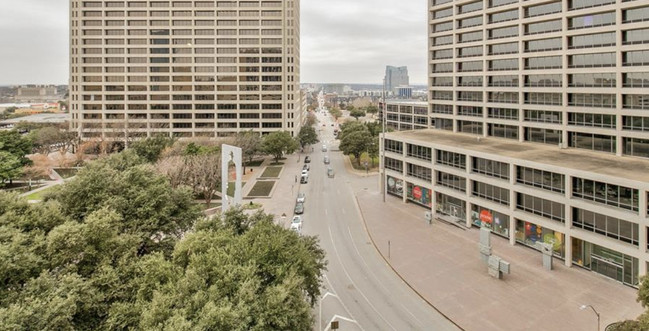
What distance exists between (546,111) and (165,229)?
44.9 m

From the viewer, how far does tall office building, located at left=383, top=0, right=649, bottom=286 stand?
32688 mm

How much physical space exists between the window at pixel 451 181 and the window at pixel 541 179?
757cm

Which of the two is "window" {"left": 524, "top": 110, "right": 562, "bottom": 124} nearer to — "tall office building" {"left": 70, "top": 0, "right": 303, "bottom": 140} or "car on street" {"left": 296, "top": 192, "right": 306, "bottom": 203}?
"car on street" {"left": 296, "top": 192, "right": 306, "bottom": 203}

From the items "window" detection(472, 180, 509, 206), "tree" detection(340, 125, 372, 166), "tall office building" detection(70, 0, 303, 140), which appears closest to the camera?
"window" detection(472, 180, 509, 206)

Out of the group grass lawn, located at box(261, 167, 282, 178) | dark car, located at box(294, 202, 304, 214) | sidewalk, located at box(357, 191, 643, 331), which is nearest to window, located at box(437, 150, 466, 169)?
sidewalk, located at box(357, 191, 643, 331)

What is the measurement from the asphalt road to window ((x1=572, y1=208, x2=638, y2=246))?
16.4 metres

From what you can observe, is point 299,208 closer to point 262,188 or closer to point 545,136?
point 262,188

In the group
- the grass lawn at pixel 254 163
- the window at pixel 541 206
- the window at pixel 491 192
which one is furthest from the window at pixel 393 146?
the grass lawn at pixel 254 163

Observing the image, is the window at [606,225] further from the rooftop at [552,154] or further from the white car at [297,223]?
the white car at [297,223]

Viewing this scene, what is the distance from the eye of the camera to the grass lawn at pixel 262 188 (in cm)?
6342

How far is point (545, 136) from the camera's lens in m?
48.5

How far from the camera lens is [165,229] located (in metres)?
28.7

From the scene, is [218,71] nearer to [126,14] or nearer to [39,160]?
[126,14]

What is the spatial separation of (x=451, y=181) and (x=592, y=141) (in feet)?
51.2
